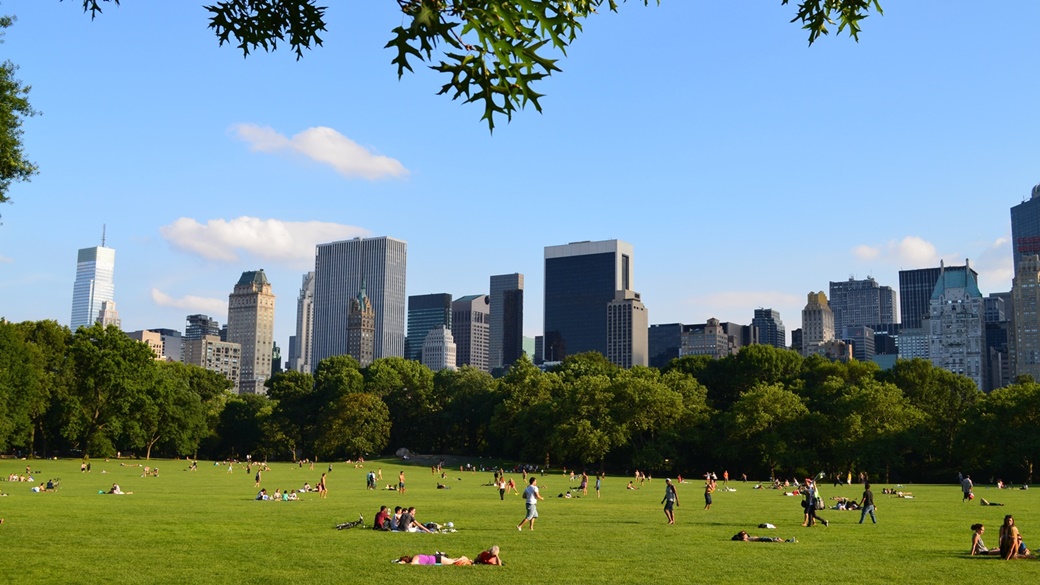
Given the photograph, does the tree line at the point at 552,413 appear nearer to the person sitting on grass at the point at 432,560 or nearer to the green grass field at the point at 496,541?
the green grass field at the point at 496,541

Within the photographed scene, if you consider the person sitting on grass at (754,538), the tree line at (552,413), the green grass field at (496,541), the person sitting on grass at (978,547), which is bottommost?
the green grass field at (496,541)

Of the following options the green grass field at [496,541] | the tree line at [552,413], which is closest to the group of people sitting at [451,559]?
the green grass field at [496,541]

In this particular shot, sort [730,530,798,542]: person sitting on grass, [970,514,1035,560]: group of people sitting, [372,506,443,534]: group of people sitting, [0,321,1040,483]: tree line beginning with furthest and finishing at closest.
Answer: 1. [0,321,1040,483]: tree line
2. [372,506,443,534]: group of people sitting
3. [730,530,798,542]: person sitting on grass
4. [970,514,1035,560]: group of people sitting

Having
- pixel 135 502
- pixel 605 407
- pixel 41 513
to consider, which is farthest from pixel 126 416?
pixel 41 513

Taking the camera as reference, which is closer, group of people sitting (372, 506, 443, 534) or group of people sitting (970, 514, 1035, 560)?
group of people sitting (970, 514, 1035, 560)

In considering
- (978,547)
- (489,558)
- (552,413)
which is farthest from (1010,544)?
(552,413)

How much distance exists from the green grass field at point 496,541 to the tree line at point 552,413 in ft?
95.9

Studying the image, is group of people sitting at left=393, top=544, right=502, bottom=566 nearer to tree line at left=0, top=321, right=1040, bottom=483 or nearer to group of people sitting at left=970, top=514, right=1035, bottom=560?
group of people sitting at left=970, top=514, right=1035, bottom=560

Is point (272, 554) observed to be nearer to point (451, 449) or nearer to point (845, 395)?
point (845, 395)

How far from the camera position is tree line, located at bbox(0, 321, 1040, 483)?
75812 millimetres

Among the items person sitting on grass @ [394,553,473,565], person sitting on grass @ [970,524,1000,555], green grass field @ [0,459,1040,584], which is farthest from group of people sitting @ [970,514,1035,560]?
person sitting on grass @ [394,553,473,565]

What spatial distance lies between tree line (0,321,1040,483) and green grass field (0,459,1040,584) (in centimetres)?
2922

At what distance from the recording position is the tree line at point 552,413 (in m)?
75.8

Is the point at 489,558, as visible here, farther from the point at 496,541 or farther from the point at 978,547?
the point at 978,547
